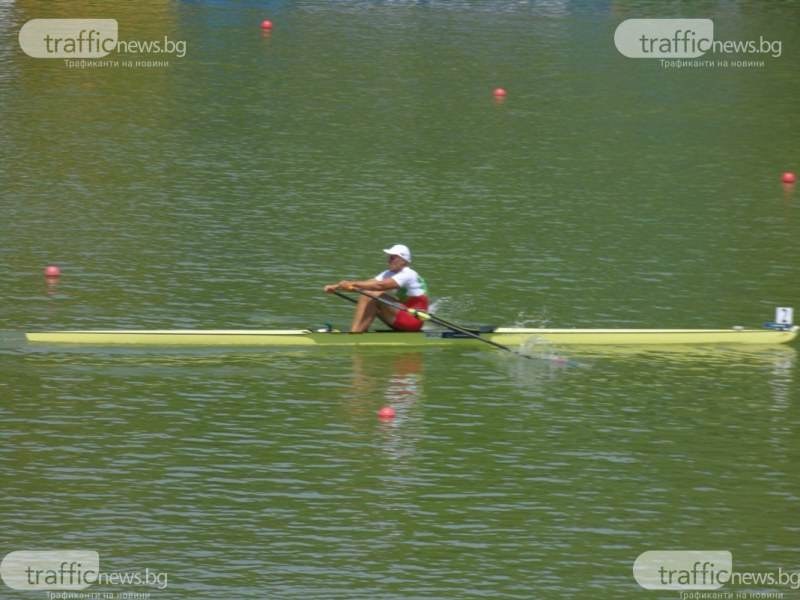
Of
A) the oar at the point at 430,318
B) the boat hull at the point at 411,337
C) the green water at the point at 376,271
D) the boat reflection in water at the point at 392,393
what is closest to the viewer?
the green water at the point at 376,271

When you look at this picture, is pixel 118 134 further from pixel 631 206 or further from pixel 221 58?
pixel 631 206

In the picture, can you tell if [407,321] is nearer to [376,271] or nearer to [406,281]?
[406,281]

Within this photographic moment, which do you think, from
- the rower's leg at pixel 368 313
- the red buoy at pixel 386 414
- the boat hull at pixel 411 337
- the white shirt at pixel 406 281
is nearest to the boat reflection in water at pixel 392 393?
the red buoy at pixel 386 414

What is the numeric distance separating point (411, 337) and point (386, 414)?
232 centimetres

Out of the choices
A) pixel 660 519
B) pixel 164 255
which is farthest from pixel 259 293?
pixel 660 519

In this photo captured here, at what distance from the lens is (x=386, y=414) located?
15.3 m

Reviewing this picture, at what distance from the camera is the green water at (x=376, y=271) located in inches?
496

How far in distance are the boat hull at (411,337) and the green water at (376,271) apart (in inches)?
7.0

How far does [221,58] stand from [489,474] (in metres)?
20.3

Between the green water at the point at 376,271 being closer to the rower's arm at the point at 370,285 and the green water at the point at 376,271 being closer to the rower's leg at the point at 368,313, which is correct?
the rower's leg at the point at 368,313

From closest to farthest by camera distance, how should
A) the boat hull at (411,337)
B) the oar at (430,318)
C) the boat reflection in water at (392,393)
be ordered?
1. the boat reflection in water at (392,393)
2. the boat hull at (411,337)
3. the oar at (430,318)

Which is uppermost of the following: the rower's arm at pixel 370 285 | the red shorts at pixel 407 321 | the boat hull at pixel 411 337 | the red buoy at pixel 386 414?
the rower's arm at pixel 370 285

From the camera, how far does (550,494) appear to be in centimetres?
1346

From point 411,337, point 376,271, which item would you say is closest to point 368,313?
point 411,337
